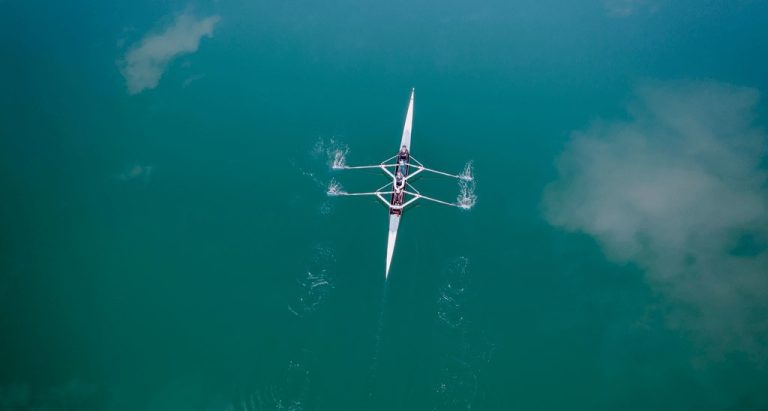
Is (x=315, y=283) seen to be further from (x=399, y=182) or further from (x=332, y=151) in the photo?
(x=332, y=151)

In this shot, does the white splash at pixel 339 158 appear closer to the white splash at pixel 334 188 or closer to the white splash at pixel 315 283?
the white splash at pixel 334 188

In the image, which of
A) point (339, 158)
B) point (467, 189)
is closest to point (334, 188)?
point (339, 158)

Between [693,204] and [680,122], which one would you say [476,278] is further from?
[680,122]

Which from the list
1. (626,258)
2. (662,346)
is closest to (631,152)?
(626,258)

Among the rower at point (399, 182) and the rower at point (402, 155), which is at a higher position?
the rower at point (402, 155)

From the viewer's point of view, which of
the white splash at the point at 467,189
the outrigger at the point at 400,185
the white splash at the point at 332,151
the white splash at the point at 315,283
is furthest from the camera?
the white splash at the point at 332,151

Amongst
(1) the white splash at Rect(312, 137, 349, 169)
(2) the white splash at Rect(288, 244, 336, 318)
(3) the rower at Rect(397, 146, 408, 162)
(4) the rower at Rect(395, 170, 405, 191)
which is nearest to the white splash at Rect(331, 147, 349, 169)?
(1) the white splash at Rect(312, 137, 349, 169)

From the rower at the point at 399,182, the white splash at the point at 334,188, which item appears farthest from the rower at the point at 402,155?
the white splash at the point at 334,188
